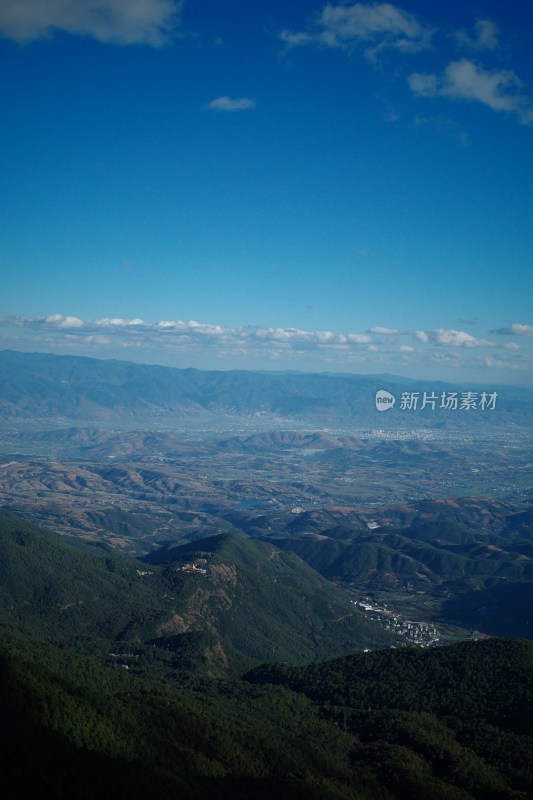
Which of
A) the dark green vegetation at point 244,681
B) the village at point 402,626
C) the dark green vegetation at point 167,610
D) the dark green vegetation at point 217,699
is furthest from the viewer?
the village at point 402,626

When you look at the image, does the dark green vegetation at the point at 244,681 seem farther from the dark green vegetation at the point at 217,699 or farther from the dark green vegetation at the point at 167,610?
the dark green vegetation at the point at 167,610

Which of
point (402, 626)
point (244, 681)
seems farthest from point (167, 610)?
point (402, 626)

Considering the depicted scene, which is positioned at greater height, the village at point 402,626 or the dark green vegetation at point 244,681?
the dark green vegetation at point 244,681

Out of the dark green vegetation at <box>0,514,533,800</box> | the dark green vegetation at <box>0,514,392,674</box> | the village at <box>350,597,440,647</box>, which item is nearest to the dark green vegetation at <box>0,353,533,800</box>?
the dark green vegetation at <box>0,514,533,800</box>

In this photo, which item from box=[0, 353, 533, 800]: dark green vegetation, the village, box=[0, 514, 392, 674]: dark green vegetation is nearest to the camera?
box=[0, 353, 533, 800]: dark green vegetation

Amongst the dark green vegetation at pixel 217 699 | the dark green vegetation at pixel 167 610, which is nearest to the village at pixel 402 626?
the dark green vegetation at pixel 167 610

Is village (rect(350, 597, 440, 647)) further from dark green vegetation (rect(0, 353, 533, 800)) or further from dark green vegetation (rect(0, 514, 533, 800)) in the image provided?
dark green vegetation (rect(0, 514, 533, 800))

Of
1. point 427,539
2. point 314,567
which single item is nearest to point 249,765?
point 314,567

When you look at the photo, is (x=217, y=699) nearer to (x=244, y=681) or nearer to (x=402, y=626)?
(x=244, y=681)

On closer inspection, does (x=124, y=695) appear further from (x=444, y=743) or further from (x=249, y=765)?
(x=444, y=743)
